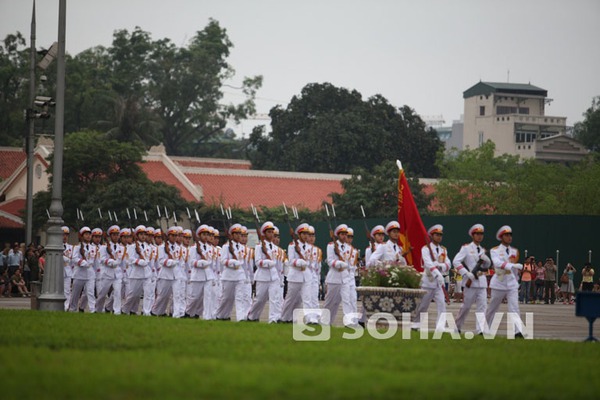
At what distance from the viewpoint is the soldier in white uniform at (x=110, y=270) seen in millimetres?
29797

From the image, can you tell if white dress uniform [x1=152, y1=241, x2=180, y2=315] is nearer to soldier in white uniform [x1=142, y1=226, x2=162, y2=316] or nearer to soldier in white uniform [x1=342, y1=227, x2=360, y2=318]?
soldier in white uniform [x1=142, y1=226, x2=162, y2=316]

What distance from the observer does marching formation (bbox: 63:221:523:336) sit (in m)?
22.4

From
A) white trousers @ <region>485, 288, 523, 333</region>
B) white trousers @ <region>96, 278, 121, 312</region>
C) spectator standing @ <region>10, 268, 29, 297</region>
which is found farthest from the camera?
spectator standing @ <region>10, 268, 29, 297</region>

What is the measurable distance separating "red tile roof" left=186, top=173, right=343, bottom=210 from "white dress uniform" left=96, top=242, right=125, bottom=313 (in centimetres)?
→ 4075

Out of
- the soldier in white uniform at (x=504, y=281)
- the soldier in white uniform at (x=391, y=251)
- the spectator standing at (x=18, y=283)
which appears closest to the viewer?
the soldier in white uniform at (x=504, y=281)

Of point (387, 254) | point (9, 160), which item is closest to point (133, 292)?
point (387, 254)

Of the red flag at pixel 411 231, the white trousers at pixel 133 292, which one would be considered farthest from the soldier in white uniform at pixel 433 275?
the white trousers at pixel 133 292

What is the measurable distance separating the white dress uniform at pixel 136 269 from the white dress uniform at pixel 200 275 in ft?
7.77

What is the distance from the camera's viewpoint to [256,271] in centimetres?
2503

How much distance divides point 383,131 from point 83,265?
51.7m

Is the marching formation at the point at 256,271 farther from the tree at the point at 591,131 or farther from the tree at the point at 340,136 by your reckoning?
the tree at the point at 591,131

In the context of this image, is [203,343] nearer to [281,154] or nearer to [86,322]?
[86,322]

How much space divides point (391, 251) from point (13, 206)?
5153cm

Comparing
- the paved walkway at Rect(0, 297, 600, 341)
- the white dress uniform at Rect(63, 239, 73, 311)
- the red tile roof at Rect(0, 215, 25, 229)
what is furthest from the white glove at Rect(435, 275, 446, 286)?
the red tile roof at Rect(0, 215, 25, 229)
